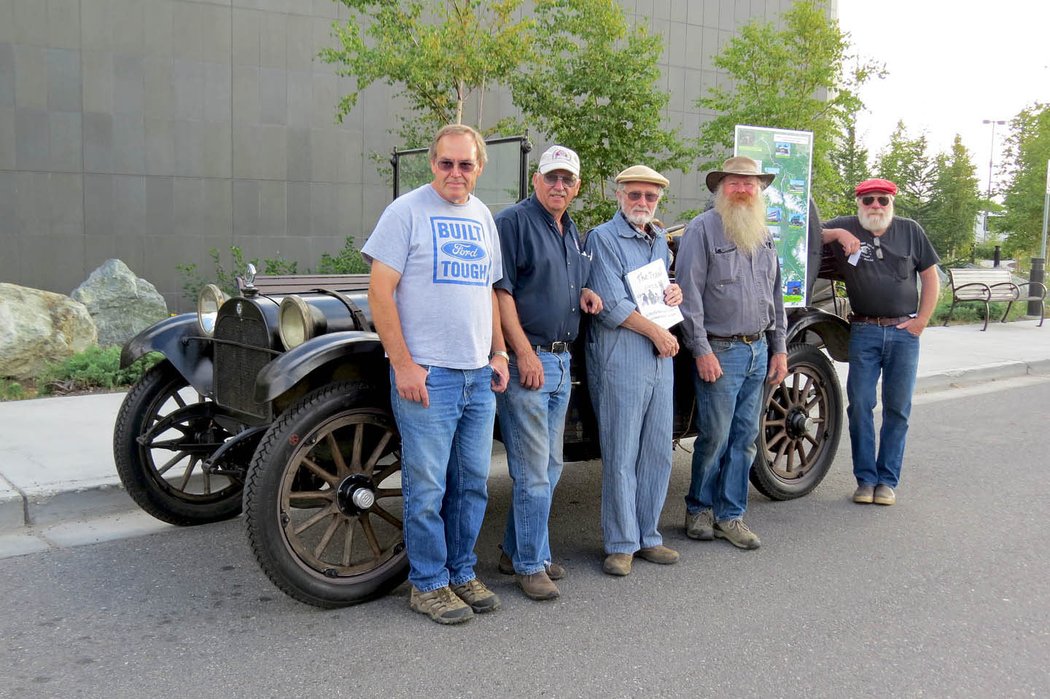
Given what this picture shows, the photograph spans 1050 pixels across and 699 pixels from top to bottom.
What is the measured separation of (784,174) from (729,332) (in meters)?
2.82

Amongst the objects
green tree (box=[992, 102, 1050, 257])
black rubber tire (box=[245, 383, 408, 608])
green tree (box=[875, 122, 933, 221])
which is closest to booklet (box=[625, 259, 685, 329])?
black rubber tire (box=[245, 383, 408, 608])

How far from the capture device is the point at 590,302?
443cm

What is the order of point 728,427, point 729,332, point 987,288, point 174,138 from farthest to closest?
1. point 987,288
2. point 174,138
3. point 728,427
4. point 729,332

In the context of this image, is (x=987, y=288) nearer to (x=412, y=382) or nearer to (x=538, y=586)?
(x=538, y=586)

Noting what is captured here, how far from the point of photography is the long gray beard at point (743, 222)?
488 centimetres

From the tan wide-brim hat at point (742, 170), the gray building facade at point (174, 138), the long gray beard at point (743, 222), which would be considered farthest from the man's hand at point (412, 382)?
the gray building facade at point (174, 138)

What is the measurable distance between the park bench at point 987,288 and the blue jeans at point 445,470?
13.4 meters

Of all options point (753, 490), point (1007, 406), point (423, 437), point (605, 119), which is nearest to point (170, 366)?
point (423, 437)

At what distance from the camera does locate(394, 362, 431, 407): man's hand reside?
149 inches

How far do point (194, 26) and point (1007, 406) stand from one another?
12.2 m

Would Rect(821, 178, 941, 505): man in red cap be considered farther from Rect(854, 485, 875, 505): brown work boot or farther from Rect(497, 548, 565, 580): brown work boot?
Rect(497, 548, 565, 580): brown work boot

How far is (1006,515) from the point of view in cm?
562

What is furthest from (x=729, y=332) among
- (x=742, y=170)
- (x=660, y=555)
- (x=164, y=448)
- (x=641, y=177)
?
(x=164, y=448)

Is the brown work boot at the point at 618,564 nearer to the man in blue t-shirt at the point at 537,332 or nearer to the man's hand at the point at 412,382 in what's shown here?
the man in blue t-shirt at the point at 537,332
